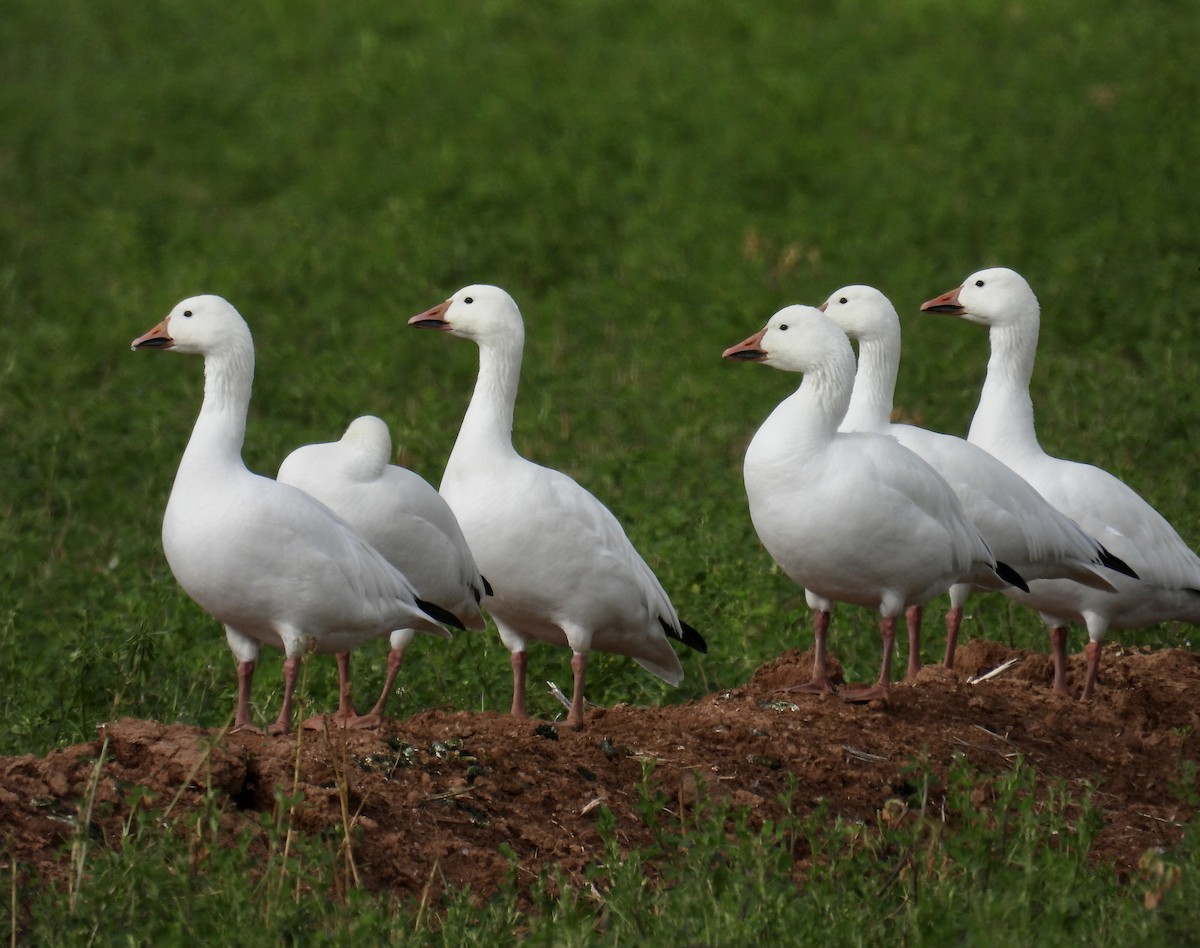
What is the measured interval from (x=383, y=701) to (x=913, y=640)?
2360 millimetres

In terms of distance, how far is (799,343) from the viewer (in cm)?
755

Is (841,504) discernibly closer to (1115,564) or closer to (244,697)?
(1115,564)

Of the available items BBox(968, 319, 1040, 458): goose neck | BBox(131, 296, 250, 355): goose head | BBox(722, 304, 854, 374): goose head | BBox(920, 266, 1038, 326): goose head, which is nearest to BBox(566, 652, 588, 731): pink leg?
BBox(722, 304, 854, 374): goose head

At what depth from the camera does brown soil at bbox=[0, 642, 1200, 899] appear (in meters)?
5.50

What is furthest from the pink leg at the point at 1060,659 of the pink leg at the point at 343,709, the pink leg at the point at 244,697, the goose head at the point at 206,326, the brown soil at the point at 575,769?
the goose head at the point at 206,326

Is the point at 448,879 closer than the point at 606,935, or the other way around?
the point at 606,935

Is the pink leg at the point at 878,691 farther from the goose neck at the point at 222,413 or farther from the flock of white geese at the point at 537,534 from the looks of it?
the goose neck at the point at 222,413

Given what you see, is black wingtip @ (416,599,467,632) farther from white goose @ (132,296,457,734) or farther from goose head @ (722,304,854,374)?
goose head @ (722,304,854,374)

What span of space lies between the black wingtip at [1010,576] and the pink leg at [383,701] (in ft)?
8.37

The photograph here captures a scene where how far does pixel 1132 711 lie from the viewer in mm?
7891

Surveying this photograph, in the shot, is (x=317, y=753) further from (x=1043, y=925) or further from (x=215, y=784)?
(x=1043, y=925)

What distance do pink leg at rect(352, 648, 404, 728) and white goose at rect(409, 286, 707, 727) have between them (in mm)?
470

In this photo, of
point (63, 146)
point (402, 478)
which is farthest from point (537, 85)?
point (402, 478)

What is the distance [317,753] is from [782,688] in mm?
2452
